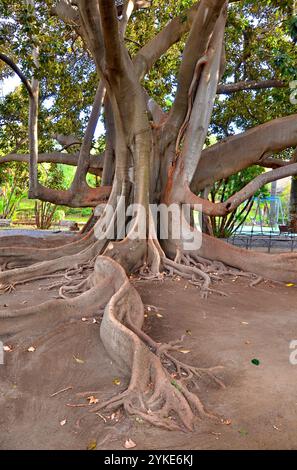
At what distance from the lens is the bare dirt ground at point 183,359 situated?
2.71 metres

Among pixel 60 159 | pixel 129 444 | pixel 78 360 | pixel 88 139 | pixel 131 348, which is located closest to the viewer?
pixel 129 444

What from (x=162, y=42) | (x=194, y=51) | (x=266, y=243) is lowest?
(x=266, y=243)

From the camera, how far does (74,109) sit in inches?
443

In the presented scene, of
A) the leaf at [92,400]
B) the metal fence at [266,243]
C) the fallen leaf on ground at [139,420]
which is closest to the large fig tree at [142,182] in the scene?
the leaf at [92,400]

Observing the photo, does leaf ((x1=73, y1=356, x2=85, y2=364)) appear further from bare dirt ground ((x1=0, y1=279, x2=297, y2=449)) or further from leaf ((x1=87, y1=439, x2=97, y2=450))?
leaf ((x1=87, y1=439, x2=97, y2=450))

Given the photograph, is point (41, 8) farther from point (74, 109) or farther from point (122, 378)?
point (122, 378)

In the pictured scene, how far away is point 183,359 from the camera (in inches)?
150

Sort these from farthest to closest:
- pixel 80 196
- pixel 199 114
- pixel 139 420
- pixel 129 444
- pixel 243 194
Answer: pixel 80 196 → pixel 199 114 → pixel 243 194 → pixel 139 420 → pixel 129 444

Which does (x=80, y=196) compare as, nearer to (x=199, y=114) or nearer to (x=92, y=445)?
(x=199, y=114)

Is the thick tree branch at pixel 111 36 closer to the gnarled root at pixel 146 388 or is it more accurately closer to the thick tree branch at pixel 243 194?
the thick tree branch at pixel 243 194

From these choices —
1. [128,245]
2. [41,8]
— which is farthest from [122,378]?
[41,8]

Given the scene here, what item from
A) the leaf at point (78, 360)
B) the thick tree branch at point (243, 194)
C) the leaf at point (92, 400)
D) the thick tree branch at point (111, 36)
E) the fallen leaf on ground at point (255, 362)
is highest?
the thick tree branch at point (111, 36)

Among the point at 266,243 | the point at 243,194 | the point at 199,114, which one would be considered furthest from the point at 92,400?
the point at 266,243
